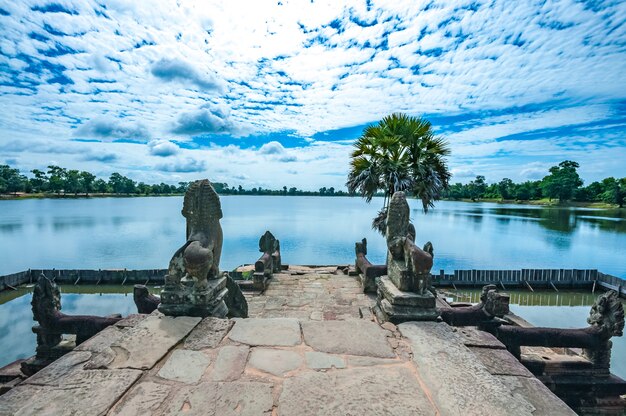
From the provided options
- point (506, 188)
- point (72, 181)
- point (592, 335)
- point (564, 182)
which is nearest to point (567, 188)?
point (564, 182)

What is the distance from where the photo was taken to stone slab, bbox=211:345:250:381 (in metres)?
2.32

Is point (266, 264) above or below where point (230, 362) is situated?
below

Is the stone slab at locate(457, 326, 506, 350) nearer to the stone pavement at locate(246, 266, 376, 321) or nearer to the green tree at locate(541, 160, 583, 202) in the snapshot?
the stone pavement at locate(246, 266, 376, 321)

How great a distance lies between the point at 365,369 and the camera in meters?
2.40

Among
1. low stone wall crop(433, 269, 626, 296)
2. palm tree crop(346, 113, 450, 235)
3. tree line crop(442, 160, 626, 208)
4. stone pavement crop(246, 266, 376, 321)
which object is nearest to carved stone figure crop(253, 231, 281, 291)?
stone pavement crop(246, 266, 376, 321)

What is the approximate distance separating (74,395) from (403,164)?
318 inches

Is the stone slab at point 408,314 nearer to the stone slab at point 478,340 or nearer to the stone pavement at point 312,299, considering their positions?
the stone slab at point 478,340

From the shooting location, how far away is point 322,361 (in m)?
2.53

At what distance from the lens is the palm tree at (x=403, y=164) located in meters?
8.28

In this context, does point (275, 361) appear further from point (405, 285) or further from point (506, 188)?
point (506, 188)

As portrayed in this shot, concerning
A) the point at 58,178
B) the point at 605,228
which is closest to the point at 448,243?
the point at 605,228

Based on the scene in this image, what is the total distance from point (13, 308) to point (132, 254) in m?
12.3

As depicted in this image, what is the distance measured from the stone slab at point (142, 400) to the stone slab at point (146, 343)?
254 mm

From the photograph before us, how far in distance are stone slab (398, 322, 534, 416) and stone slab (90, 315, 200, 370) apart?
2.24m
